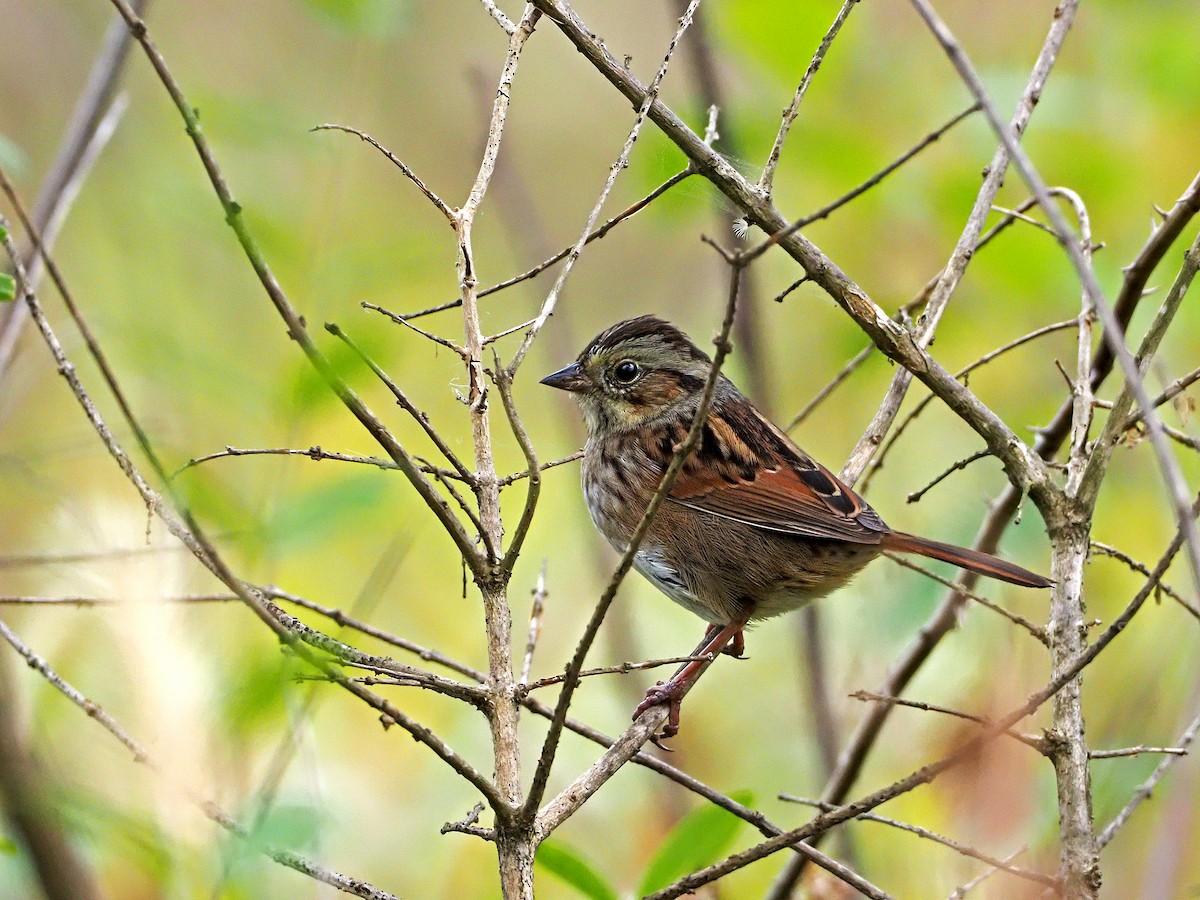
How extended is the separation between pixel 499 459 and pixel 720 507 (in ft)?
7.61

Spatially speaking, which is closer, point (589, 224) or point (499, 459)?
point (589, 224)

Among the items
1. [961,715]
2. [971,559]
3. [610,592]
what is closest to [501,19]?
[610,592]

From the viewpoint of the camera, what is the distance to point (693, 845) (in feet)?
7.12

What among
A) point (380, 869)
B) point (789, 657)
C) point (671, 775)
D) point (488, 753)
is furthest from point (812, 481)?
point (789, 657)

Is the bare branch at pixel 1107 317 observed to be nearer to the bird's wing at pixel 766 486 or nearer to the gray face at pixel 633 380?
the bird's wing at pixel 766 486

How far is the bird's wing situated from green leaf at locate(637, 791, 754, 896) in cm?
107

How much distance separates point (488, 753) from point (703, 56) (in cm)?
246

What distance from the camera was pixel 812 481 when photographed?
128 inches

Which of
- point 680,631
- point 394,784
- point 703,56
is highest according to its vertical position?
point 703,56

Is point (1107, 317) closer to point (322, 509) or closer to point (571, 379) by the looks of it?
point (322, 509)

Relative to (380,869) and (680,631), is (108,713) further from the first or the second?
(680,631)

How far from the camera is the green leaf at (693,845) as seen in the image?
2156mm

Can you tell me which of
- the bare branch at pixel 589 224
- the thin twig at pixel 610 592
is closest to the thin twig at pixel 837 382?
the bare branch at pixel 589 224

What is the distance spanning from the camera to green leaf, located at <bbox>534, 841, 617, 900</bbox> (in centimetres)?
200
